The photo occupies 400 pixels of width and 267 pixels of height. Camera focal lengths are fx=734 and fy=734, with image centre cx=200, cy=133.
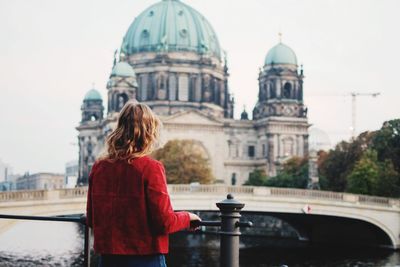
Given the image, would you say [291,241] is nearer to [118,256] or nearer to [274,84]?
[274,84]

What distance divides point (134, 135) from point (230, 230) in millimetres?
1107

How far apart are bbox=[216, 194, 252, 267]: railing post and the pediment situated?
72.6 meters

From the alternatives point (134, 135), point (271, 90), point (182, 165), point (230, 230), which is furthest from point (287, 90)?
point (134, 135)

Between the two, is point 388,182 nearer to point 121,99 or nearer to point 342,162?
point 342,162

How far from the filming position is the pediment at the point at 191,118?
78.4 metres

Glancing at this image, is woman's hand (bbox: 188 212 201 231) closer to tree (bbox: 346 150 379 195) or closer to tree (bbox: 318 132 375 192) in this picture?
tree (bbox: 346 150 379 195)

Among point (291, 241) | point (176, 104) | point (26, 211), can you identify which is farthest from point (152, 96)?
point (26, 211)

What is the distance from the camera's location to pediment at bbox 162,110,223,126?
78.4 meters

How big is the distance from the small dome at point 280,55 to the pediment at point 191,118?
9.34 meters

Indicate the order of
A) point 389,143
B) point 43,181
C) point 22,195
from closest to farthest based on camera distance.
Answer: point 22,195 < point 389,143 < point 43,181

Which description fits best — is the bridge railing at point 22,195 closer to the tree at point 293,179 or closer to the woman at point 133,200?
the woman at point 133,200

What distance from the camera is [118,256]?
14.6ft

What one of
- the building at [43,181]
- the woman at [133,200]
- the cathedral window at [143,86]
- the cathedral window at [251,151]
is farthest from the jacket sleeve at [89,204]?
the building at [43,181]

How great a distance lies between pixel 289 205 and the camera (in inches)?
1419
